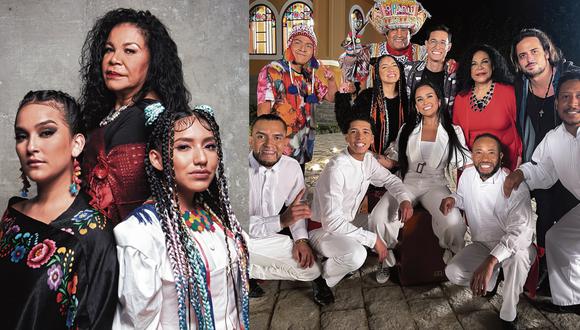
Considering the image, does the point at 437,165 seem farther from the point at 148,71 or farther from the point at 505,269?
the point at 148,71

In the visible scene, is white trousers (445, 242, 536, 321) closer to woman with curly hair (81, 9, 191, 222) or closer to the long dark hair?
the long dark hair

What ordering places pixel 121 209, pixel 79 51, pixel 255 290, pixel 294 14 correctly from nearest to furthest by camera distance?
1. pixel 121 209
2. pixel 79 51
3. pixel 255 290
4. pixel 294 14

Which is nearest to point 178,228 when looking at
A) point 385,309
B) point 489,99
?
point 385,309

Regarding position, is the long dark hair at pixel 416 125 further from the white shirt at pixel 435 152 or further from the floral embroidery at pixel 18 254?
the floral embroidery at pixel 18 254

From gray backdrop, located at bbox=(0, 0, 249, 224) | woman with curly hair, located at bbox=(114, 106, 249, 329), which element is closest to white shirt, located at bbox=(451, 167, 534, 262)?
gray backdrop, located at bbox=(0, 0, 249, 224)

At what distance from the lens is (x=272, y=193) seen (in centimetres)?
329

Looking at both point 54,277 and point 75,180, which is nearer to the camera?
point 54,277

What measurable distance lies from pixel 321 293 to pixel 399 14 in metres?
2.01

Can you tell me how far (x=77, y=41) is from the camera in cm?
218

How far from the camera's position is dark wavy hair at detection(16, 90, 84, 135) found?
1812mm

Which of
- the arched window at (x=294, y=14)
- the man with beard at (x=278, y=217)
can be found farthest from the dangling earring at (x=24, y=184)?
the arched window at (x=294, y=14)

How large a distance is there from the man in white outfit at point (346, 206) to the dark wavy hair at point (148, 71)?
146cm

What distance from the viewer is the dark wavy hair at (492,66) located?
3.29 m

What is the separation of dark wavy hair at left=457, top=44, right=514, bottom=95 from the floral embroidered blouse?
2535mm
